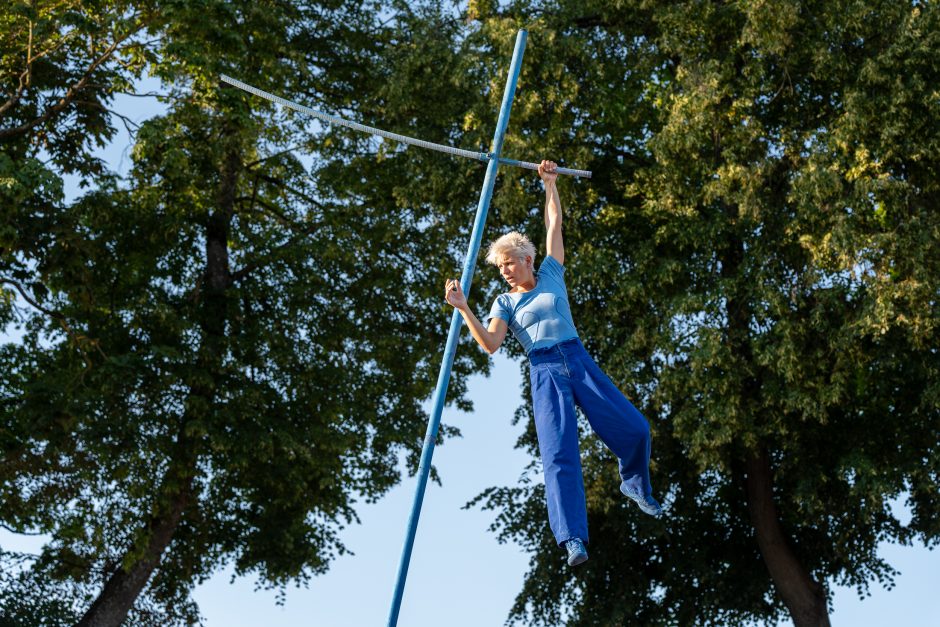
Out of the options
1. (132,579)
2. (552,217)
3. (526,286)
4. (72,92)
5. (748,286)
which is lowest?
(526,286)

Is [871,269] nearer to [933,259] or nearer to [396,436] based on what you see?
[933,259]

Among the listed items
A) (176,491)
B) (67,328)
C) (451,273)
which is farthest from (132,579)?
(451,273)

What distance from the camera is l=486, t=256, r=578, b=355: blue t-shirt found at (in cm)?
539

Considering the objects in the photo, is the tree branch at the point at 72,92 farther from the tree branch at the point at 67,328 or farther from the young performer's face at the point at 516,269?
the young performer's face at the point at 516,269

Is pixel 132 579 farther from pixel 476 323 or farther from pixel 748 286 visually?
pixel 476 323

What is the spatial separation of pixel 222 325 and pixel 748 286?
642cm

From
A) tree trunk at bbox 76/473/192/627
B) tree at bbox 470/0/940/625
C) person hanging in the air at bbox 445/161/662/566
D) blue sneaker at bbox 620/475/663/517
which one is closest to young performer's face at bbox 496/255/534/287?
person hanging in the air at bbox 445/161/662/566

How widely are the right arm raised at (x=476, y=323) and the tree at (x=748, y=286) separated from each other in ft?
24.5

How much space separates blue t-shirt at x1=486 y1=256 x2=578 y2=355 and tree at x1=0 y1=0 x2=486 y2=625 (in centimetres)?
845

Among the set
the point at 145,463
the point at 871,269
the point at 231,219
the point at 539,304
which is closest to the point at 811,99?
the point at 871,269

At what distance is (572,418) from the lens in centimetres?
525

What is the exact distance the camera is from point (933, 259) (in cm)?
1232

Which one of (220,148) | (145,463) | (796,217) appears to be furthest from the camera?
(220,148)

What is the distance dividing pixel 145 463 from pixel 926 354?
338 inches
